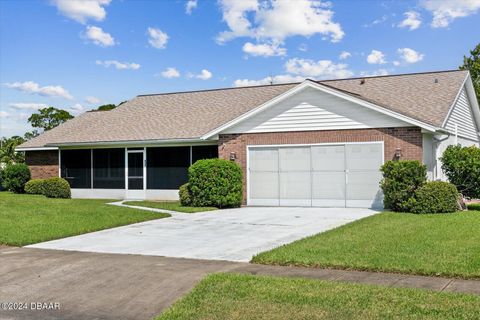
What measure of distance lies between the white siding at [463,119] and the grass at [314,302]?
15399 millimetres

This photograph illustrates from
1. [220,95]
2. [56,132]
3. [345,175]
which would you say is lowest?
[345,175]

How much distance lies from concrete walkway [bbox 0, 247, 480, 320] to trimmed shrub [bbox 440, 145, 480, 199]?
36.5 ft

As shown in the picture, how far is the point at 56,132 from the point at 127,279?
2243 cm

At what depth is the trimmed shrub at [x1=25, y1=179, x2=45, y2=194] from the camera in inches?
1010

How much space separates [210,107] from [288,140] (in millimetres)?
7792

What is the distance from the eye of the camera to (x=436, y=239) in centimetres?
1038

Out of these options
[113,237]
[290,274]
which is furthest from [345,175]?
[290,274]

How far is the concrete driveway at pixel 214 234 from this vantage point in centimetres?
1030

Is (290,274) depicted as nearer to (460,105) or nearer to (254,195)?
(254,195)

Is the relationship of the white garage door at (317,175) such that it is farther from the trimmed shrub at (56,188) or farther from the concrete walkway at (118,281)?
the concrete walkway at (118,281)

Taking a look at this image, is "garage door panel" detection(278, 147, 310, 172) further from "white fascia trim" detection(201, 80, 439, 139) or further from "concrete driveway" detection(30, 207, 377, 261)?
"concrete driveway" detection(30, 207, 377, 261)

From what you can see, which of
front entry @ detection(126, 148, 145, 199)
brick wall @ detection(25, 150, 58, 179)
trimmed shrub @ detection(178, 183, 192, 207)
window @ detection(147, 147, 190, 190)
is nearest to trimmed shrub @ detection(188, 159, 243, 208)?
trimmed shrub @ detection(178, 183, 192, 207)

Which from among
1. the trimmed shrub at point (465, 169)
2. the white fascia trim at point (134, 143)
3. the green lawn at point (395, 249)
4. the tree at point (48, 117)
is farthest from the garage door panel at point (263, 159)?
the tree at point (48, 117)

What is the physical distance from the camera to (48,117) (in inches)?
2394
